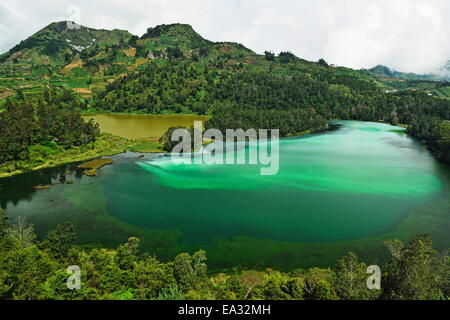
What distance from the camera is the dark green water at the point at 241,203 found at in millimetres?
43156

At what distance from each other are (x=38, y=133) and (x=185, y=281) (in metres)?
77.0

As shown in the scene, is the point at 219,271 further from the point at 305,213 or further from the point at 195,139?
the point at 195,139

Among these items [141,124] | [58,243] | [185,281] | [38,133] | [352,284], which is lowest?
[185,281]

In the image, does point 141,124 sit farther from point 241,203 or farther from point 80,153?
point 241,203

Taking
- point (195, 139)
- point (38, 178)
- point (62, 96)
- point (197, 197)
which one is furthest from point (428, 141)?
point (62, 96)

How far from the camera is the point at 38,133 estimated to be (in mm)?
85625

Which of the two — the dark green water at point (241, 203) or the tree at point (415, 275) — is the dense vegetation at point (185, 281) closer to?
the tree at point (415, 275)

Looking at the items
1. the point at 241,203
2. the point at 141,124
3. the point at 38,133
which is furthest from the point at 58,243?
the point at 141,124

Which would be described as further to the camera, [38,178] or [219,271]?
[38,178]

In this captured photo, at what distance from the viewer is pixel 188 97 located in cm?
19562

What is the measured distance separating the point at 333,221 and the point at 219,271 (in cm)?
2205

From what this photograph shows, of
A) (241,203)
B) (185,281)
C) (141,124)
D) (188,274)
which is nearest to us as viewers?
(185,281)

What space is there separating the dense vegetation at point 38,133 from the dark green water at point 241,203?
428 inches

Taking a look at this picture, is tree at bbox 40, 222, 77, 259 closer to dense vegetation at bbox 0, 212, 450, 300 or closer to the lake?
dense vegetation at bbox 0, 212, 450, 300
